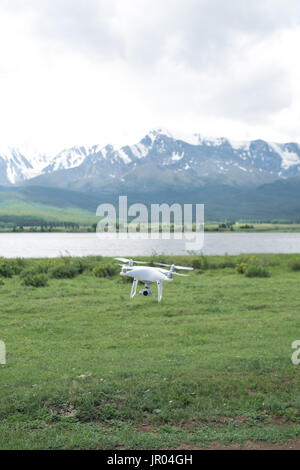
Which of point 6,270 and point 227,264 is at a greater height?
point 6,270

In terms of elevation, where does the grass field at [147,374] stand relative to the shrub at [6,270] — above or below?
below

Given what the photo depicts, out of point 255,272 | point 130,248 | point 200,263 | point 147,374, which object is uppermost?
point 200,263

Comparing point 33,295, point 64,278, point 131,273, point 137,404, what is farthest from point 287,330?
point 64,278

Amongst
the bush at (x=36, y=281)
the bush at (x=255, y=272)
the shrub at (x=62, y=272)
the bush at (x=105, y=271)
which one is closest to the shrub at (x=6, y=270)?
the shrub at (x=62, y=272)

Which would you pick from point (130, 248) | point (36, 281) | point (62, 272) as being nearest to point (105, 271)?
point (62, 272)

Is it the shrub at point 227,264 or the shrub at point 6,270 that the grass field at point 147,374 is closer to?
the shrub at point 6,270

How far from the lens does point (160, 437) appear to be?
979 centimetres

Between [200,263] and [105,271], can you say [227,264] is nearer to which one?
[200,263]

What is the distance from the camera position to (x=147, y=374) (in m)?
13.4

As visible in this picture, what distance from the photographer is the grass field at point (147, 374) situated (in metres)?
10.2

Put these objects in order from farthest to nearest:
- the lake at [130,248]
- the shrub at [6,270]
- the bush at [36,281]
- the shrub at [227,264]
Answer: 1. the lake at [130,248]
2. the shrub at [227,264]
3. the shrub at [6,270]
4. the bush at [36,281]

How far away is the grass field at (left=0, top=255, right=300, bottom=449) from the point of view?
10.2 metres

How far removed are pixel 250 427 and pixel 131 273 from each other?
7100mm
